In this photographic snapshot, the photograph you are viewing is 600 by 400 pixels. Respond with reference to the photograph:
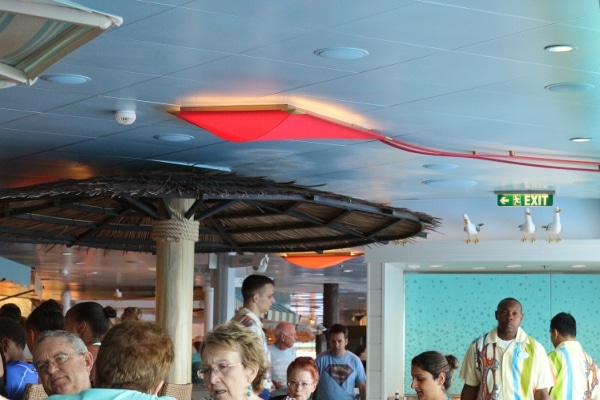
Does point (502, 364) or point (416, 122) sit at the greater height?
point (416, 122)

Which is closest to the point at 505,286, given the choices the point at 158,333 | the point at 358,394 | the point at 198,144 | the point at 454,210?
the point at 454,210

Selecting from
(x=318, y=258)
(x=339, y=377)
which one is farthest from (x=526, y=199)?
(x=318, y=258)

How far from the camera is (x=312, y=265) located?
19234 millimetres

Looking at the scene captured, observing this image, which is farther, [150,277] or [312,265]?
[150,277]

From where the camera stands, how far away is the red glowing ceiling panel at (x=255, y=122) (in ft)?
26.4

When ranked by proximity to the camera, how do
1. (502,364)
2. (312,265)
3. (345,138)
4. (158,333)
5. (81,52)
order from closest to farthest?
(158,333), (81,52), (502,364), (345,138), (312,265)

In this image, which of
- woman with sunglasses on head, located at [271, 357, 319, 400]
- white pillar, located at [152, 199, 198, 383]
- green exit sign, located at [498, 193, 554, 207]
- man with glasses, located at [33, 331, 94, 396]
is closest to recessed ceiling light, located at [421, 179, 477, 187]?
green exit sign, located at [498, 193, 554, 207]

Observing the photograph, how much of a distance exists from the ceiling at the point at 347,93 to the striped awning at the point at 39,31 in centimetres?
101

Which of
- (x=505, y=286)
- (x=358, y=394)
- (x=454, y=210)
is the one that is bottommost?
(x=358, y=394)

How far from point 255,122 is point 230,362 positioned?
409cm

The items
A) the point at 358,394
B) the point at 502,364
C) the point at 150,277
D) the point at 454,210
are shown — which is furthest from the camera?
the point at 150,277

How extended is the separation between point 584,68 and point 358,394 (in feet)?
16.9

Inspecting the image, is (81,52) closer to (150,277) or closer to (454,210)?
(454,210)

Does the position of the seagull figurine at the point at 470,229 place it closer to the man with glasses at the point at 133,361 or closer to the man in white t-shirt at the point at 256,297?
the man in white t-shirt at the point at 256,297
